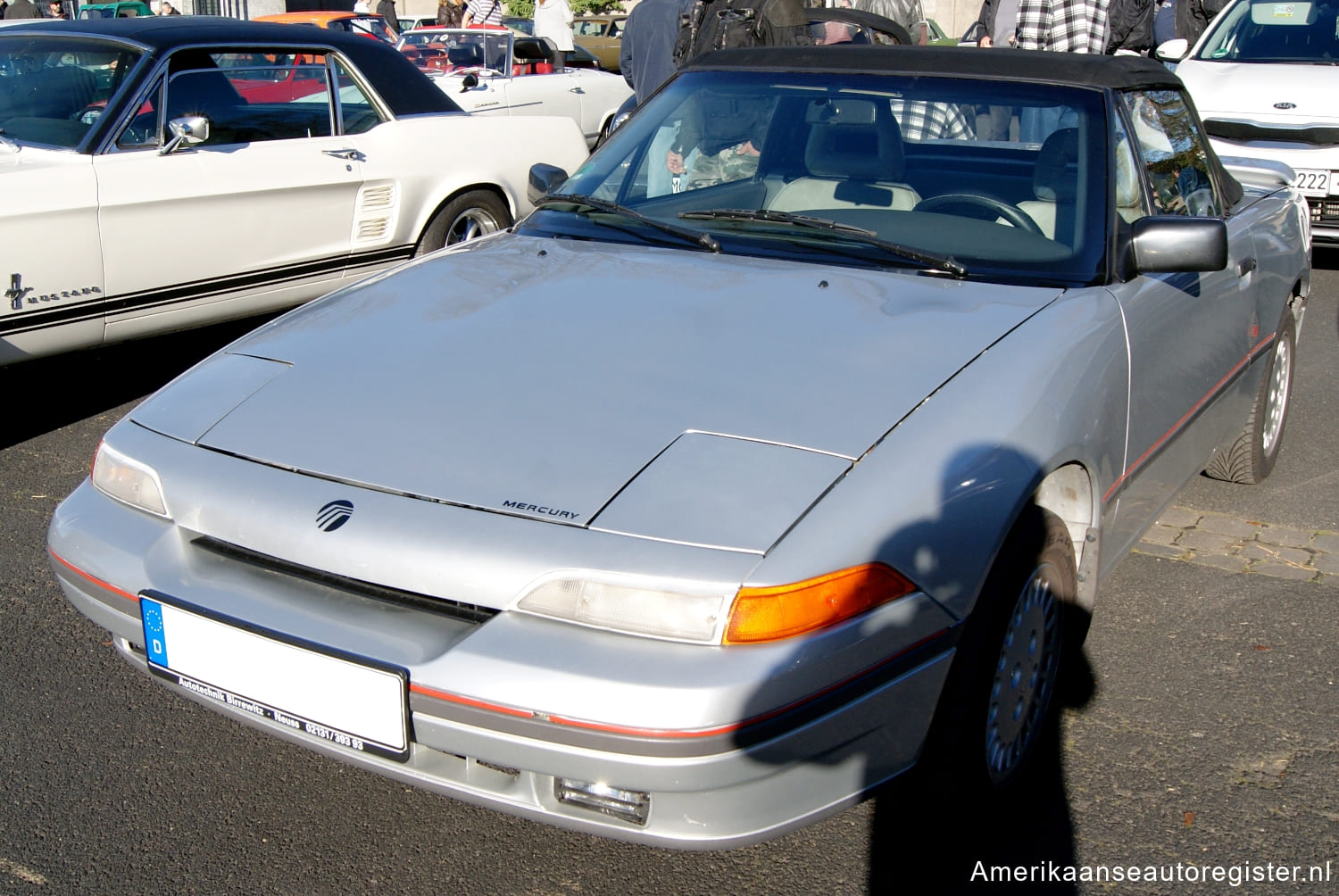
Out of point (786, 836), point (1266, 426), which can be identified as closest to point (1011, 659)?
point (786, 836)

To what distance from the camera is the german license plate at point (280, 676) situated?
200cm

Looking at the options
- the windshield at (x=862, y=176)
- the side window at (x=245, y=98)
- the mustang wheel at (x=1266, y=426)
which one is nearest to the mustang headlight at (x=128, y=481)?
the windshield at (x=862, y=176)

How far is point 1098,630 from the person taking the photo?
3.32m

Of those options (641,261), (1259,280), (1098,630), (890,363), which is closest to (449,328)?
(641,261)

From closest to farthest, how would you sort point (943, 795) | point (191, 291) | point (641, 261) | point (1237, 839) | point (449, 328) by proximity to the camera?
point (943, 795) → point (1237, 839) → point (449, 328) → point (641, 261) → point (191, 291)

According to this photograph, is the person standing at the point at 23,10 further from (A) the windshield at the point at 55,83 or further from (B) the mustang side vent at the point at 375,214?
(B) the mustang side vent at the point at 375,214

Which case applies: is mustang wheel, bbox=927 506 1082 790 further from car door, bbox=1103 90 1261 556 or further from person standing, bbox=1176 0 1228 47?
person standing, bbox=1176 0 1228 47

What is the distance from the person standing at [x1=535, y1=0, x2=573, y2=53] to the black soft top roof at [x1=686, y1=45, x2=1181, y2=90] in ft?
30.6

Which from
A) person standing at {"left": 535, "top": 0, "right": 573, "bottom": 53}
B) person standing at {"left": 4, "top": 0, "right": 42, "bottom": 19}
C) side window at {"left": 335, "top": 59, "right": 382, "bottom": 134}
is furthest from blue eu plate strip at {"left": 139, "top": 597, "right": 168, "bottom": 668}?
person standing at {"left": 4, "top": 0, "right": 42, "bottom": 19}

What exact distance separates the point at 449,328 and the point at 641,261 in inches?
21.9

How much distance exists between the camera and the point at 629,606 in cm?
193

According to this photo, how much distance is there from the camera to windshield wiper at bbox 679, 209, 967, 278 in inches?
114

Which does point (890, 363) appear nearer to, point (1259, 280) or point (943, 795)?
point (943, 795)

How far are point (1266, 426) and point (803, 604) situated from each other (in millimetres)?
3047
